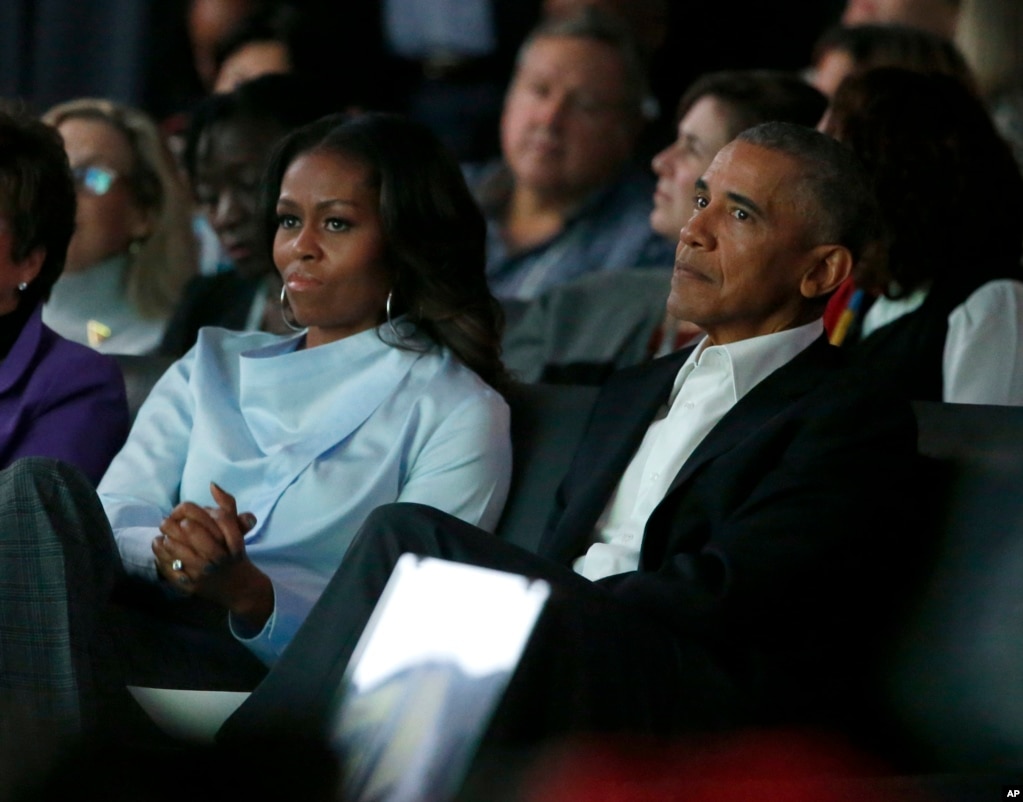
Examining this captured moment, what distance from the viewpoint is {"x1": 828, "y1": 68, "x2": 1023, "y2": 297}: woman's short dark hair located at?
8.82 feet

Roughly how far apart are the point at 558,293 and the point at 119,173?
1.14 m

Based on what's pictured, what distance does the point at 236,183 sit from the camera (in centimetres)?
349

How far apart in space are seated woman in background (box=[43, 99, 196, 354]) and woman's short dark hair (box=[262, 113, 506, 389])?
4.15 feet

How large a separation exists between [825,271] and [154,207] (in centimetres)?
207

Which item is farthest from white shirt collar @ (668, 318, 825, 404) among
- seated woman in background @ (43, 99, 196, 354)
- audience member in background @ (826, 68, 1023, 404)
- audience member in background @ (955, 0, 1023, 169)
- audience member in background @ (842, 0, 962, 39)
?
audience member in background @ (842, 0, 962, 39)

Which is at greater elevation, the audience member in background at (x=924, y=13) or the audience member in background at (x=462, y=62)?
the audience member in background at (x=924, y=13)

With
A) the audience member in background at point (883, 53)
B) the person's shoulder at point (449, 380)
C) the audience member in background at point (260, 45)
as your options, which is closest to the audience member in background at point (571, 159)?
the audience member in background at point (883, 53)

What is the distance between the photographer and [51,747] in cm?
134

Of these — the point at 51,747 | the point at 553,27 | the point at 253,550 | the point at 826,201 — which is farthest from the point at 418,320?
the point at 553,27

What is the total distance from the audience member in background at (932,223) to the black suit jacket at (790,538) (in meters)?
0.61

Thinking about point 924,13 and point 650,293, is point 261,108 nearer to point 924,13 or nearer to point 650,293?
point 650,293

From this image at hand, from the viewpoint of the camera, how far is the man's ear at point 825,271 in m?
2.12

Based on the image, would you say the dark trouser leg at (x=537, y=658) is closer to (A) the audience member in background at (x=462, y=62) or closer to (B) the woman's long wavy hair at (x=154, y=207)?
(B) the woman's long wavy hair at (x=154, y=207)

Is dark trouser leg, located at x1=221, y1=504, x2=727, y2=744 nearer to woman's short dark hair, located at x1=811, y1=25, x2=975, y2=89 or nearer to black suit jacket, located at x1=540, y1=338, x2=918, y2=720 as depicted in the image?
black suit jacket, located at x1=540, y1=338, x2=918, y2=720
